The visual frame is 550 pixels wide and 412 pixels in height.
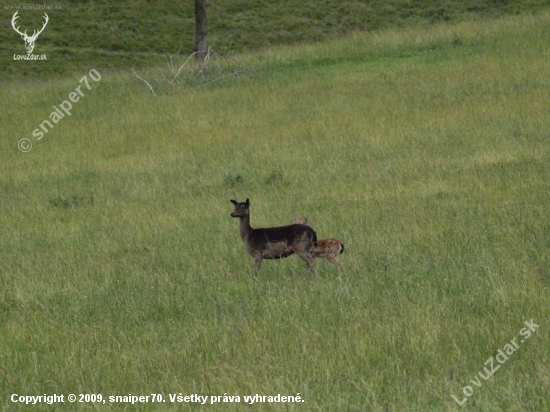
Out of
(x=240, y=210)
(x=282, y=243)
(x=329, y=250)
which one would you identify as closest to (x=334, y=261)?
(x=329, y=250)

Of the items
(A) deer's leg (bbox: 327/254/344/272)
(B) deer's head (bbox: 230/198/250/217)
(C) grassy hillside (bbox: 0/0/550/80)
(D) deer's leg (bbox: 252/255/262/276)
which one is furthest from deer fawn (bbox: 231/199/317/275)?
(C) grassy hillside (bbox: 0/0/550/80)

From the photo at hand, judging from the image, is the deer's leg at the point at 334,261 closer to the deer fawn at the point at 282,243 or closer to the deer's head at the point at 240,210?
the deer fawn at the point at 282,243

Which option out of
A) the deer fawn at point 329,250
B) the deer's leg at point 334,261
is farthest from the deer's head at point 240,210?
the deer's leg at point 334,261

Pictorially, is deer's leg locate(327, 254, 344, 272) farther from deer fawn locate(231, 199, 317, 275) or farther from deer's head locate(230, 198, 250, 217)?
deer's head locate(230, 198, 250, 217)

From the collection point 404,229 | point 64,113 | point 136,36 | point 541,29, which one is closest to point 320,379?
point 404,229

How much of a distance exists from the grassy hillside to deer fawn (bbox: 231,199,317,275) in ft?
112

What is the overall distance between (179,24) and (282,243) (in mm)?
42160

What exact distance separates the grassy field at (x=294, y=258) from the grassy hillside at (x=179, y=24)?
49.4 feet

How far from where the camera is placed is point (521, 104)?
22.3 m

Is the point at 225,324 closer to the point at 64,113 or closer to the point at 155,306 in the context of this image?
the point at 155,306

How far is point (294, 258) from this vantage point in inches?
460

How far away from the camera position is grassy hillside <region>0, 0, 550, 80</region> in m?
45.0

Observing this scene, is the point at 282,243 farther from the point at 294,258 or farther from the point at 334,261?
the point at 294,258

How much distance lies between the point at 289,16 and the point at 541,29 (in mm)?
19407
